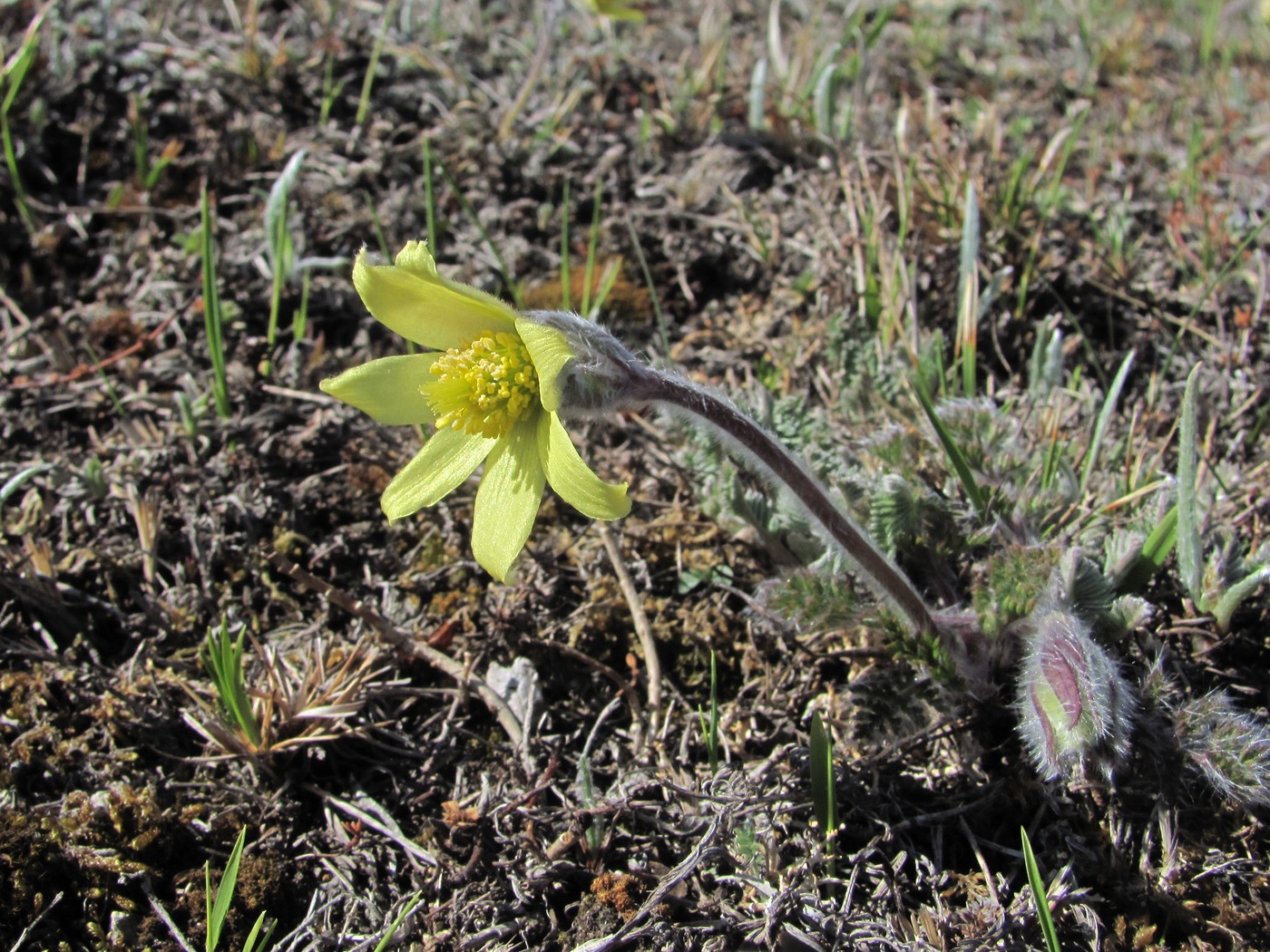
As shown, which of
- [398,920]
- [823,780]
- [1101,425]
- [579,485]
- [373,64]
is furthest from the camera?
[373,64]

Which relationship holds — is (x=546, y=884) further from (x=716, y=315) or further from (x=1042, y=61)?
(x=1042, y=61)

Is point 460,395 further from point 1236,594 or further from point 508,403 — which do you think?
point 1236,594

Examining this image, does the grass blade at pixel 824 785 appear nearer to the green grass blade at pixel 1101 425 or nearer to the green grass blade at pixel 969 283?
the green grass blade at pixel 1101 425

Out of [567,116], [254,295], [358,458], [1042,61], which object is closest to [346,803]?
[358,458]

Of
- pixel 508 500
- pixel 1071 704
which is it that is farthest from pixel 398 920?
pixel 1071 704

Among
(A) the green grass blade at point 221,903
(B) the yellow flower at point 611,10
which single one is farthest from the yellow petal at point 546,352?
(B) the yellow flower at point 611,10

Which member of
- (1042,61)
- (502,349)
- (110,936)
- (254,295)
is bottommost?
(110,936)

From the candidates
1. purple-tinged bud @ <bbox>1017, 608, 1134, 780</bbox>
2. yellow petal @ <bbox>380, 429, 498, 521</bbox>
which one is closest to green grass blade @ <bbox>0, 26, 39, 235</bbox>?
yellow petal @ <bbox>380, 429, 498, 521</bbox>
